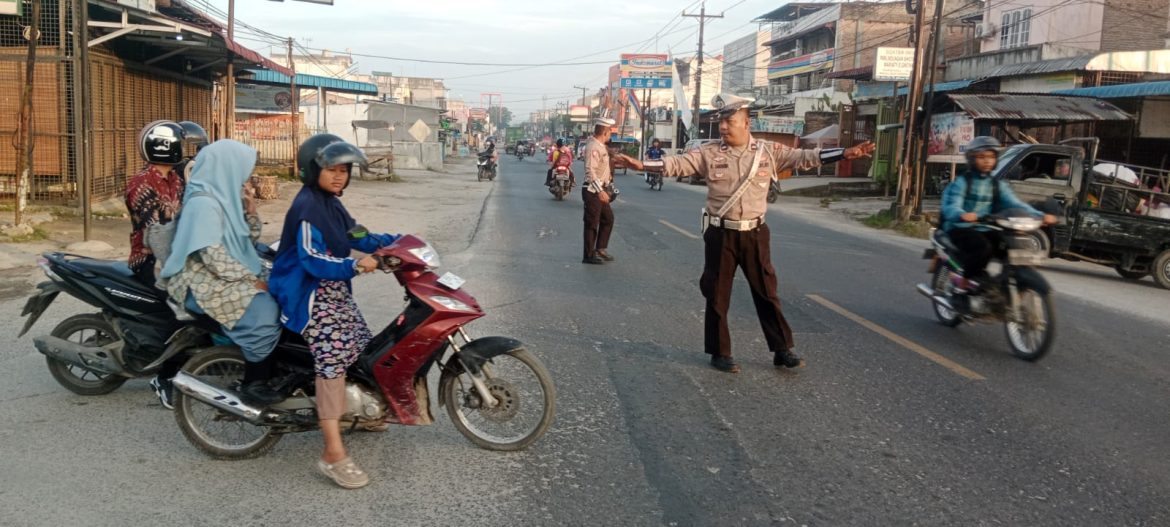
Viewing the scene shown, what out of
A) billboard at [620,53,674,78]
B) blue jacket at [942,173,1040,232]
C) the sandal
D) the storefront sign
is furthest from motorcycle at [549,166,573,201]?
billboard at [620,53,674,78]

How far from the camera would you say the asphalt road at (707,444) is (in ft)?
12.2

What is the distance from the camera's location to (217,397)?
13.3 ft

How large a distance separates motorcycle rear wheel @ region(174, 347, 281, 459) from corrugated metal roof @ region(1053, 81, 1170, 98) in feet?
57.7

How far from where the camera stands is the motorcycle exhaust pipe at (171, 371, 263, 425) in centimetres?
404

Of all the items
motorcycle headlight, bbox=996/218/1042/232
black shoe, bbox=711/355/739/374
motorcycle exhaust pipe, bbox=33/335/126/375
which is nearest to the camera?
motorcycle exhaust pipe, bbox=33/335/126/375

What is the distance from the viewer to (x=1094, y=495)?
3943mm

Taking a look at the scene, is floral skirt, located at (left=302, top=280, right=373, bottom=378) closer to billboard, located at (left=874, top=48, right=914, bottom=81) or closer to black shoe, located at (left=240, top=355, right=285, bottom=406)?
black shoe, located at (left=240, top=355, right=285, bottom=406)

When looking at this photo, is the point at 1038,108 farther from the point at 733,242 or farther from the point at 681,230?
the point at 733,242

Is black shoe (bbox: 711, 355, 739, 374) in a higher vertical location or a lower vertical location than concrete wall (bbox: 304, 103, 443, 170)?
lower

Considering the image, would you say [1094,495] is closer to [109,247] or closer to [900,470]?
[900,470]

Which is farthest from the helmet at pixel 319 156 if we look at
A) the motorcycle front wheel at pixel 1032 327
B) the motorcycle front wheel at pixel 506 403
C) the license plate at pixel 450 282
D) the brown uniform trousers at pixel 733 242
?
the motorcycle front wheel at pixel 1032 327

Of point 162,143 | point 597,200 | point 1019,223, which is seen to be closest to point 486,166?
point 597,200

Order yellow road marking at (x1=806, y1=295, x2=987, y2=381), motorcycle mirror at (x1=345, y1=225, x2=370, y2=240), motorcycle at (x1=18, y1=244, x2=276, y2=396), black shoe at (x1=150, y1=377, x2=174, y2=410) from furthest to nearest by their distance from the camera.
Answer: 1. yellow road marking at (x1=806, y1=295, x2=987, y2=381)
2. motorcycle at (x1=18, y1=244, x2=276, y2=396)
3. black shoe at (x1=150, y1=377, x2=174, y2=410)
4. motorcycle mirror at (x1=345, y1=225, x2=370, y2=240)

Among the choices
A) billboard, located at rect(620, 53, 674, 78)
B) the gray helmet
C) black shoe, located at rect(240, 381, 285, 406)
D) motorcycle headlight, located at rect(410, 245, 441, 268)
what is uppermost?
billboard, located at rect(620, 53, 674, 78)
